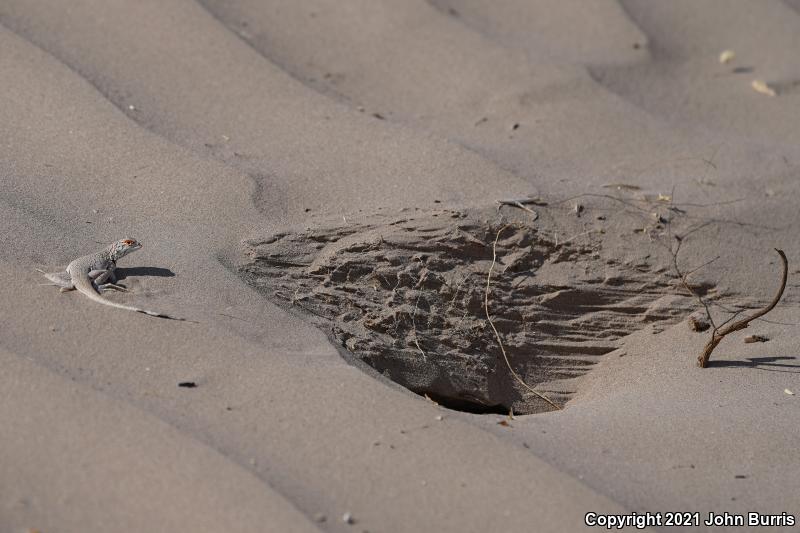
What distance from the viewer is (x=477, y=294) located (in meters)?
2.59

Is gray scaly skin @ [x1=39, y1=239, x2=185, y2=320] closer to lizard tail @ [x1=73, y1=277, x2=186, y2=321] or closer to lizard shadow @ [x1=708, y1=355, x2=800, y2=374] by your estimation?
lizard tail @ [x1=73, y1=277, x2=186, y2=321]

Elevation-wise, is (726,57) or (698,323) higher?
(726,57)

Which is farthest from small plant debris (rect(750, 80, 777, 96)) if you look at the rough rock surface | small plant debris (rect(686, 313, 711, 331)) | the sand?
small plant debris (rect(686, 313, 711, 331))

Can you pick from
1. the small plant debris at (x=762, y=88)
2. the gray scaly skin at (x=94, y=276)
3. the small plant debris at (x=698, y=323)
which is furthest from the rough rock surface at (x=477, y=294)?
the small plant debris at (x=762, y=88)

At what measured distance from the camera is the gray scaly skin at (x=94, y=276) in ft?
6.91

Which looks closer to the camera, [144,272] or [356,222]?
[144,272]

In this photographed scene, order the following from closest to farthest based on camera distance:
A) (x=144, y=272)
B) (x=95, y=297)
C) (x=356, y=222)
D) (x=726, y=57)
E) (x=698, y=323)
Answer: (x=95, y=297) → (x=144, y=272) → (x=698, y=323) → (x=356, y=222) → (x=726, y=57)

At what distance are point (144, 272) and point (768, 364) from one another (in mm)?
1573

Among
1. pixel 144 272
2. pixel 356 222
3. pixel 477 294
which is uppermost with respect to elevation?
pixel 356 222

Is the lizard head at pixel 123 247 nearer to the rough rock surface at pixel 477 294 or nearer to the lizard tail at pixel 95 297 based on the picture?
the lizard tail at pixel 95 297

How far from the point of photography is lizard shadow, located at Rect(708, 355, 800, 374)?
232cm

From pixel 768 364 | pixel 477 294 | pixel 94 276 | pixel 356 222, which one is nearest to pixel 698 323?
pixel 768 364

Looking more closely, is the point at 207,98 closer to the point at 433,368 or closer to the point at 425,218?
the point at 425,218

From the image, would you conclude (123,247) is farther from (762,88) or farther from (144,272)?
(762,88)
